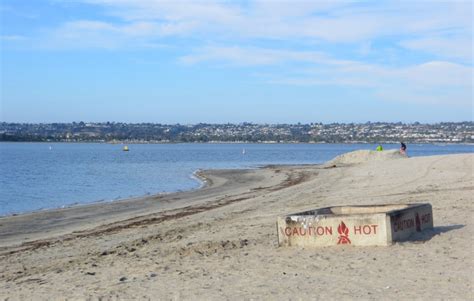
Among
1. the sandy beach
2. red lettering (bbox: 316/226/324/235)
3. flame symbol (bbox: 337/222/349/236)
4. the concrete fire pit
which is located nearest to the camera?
the sandy beach

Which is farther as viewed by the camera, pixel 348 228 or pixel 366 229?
pixel 348 228

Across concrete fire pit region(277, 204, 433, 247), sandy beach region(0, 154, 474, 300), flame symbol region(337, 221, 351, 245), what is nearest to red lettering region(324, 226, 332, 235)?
concrete fire pit region(277, 204, 433, 247)

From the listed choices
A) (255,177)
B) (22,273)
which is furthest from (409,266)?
(255,177)

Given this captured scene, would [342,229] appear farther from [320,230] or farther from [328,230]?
[320,230]

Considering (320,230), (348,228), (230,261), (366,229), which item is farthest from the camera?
(320,230)

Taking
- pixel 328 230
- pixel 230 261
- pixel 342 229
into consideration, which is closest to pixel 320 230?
pixel 328 230

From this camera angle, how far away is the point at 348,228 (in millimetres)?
A: 11305

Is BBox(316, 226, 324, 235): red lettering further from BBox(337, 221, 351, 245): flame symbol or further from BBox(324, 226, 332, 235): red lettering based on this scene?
BBox(337, 221, 351, 245): flame symbol

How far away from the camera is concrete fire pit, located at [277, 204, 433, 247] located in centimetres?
1116

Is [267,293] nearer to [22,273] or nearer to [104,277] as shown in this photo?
[104,277]

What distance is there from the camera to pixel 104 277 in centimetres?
1012

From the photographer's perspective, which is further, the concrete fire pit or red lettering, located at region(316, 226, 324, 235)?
red lettering, located at region(316, 226, 324, 235)

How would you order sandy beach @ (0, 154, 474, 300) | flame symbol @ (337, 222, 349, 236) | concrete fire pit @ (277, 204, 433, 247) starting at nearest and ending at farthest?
sandy beach @ (0, 154, 474, 300) → concrete fire pit @ (277, 204, 433, 247) → flame symbol @ (337, 222, 349, 236)

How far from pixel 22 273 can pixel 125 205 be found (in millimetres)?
16810
